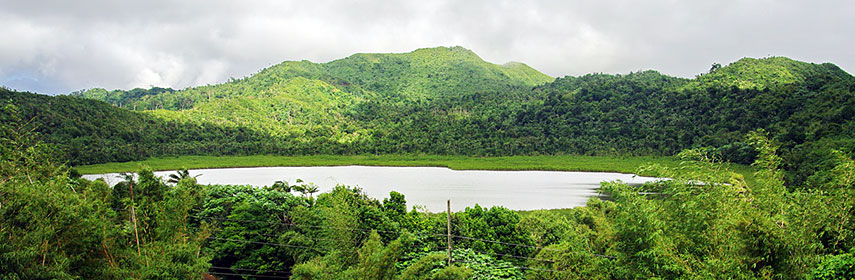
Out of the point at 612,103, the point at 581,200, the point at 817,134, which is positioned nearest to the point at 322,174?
the point at 581,200

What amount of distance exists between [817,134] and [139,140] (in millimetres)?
108604

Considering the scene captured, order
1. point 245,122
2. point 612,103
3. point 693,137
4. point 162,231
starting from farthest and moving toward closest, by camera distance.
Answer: point 245,122 → point 612,103 → point 693,137 → point 162,231

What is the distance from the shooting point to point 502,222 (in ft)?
66.4

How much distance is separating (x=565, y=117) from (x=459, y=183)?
58366mm

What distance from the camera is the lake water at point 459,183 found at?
1596 inches

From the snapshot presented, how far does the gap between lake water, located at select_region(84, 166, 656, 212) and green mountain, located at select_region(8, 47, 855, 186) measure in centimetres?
1571

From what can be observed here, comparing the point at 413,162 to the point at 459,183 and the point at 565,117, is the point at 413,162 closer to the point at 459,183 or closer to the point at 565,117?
the point at 459,183

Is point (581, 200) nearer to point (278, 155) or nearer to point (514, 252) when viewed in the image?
point (514, 252)

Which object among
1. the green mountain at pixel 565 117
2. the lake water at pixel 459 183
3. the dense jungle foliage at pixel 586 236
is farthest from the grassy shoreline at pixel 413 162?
the dense jungle foliage at pixel 586 236

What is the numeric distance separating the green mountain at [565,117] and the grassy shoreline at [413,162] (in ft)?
13.9

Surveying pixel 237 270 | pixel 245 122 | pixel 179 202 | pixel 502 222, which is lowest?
pixel 237 270

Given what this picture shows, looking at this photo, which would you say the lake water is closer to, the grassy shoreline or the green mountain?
the grassy shoreline

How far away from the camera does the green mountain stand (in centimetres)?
6297

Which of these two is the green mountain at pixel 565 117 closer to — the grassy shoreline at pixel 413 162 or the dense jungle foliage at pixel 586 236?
the grassy shoreline at pixel 413 162
